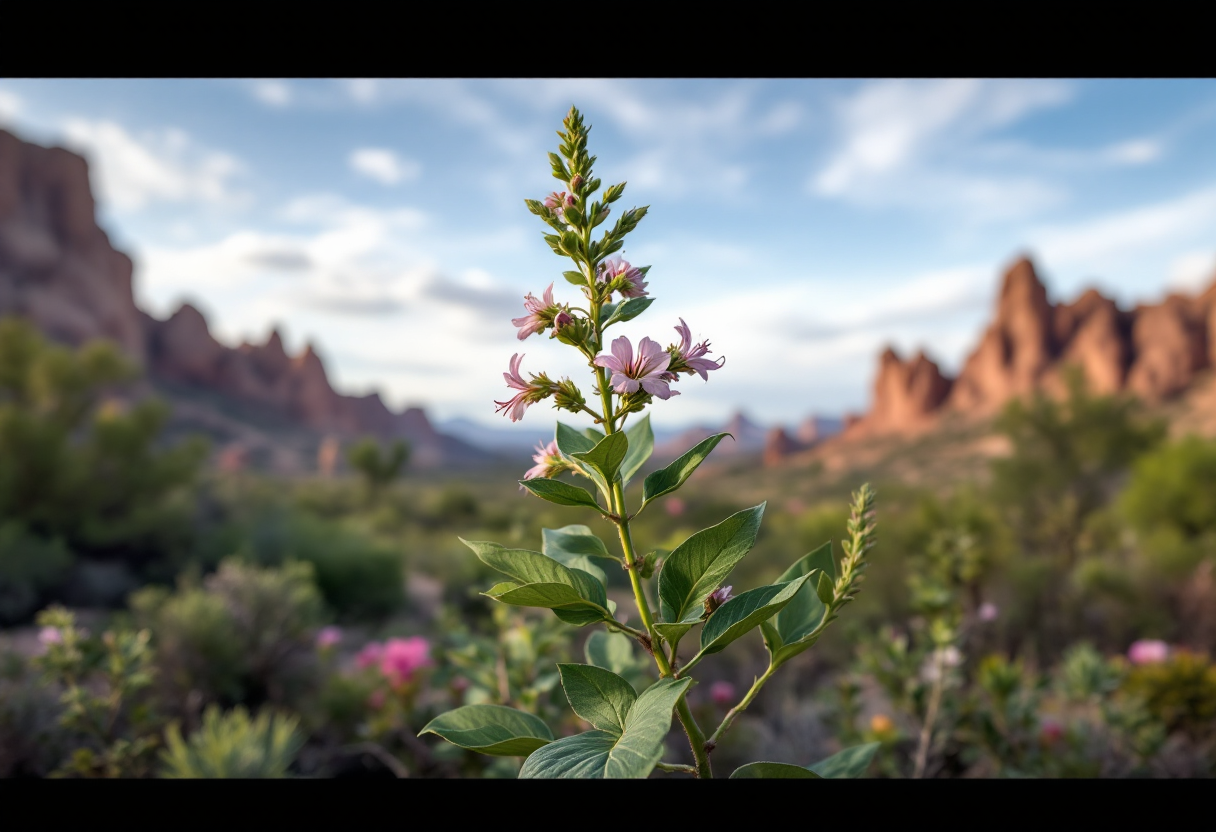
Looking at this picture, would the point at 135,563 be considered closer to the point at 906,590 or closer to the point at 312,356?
the point at 906,590

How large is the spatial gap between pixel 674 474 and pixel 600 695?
39 cm

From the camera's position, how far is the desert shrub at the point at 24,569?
640 cm

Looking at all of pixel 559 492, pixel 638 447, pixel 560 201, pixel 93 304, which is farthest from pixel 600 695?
pixel 93 304

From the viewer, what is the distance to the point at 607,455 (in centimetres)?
99

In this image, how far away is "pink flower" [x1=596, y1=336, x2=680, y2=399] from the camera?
3.33ft

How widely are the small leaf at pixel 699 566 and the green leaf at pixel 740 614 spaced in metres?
0.04

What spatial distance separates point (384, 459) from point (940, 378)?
69530 millimetres

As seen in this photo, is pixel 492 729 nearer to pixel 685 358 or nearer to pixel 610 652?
pixel 610 652

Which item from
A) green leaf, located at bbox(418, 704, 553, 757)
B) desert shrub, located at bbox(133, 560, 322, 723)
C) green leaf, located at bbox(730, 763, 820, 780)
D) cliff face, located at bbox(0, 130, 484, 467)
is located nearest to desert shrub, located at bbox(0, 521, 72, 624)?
desert shrub, located at bbox(133, 560, 322, 723)

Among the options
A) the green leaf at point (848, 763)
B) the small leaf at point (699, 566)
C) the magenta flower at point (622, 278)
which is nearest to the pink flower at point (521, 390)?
the magenta flower at point (622, 278)

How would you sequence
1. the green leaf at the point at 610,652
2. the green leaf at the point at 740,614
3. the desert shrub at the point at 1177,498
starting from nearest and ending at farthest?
the green leaf at the point at 740,614 < the green leaf at the point at 610,652 < the desert shrub at the point at 1177,498

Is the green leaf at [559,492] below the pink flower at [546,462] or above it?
below

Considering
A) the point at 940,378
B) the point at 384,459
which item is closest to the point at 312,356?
the point at 384,459

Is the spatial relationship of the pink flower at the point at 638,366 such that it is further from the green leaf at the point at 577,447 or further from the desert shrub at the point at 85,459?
the desert shrub at the point at 85,459
